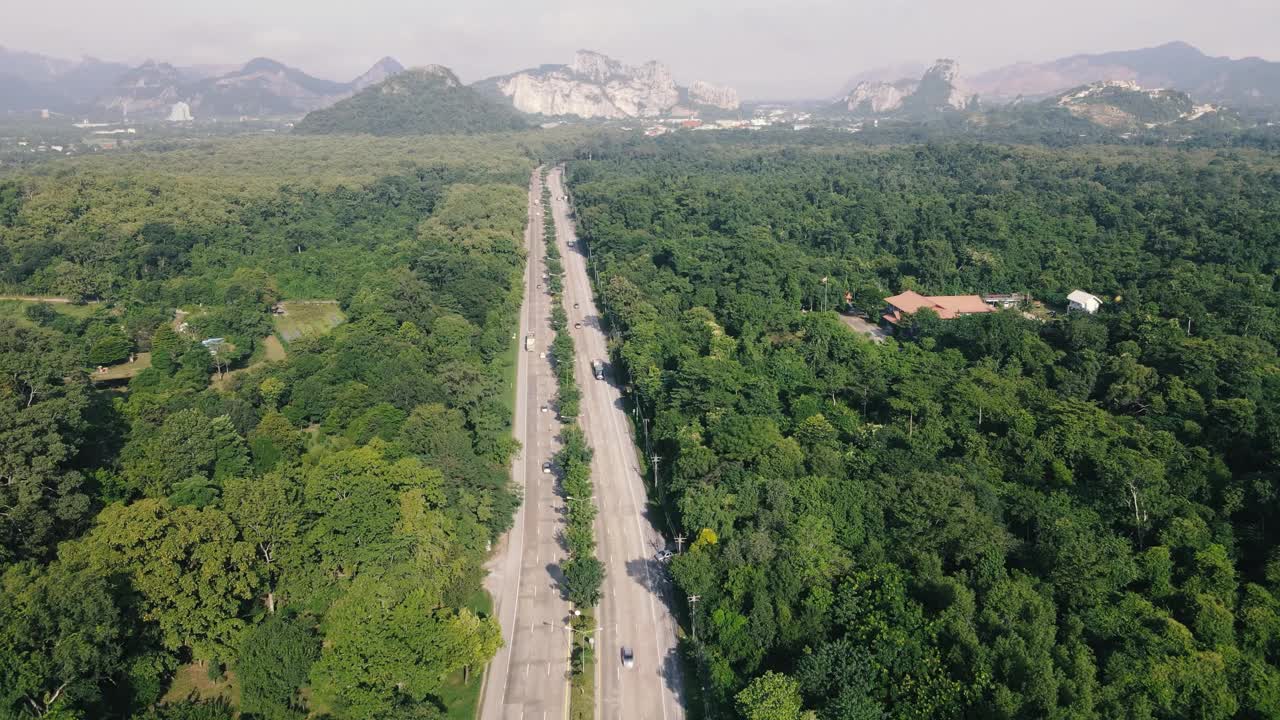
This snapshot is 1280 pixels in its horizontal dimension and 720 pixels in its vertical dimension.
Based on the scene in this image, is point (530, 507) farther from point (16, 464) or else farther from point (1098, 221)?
point (1098, 221)

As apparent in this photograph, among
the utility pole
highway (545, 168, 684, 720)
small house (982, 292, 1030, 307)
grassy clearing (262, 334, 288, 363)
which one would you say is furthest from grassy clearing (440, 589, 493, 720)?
small house (982, 292, 1030, 307)

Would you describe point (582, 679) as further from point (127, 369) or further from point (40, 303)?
point (40, 303)

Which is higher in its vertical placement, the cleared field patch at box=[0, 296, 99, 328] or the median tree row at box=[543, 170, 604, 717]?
the cleared field patch at box=[0, 296, 99, 328]

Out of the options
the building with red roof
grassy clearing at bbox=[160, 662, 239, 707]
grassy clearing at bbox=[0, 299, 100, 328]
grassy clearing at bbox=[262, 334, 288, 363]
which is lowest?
grassy clearing at bbox=[160, 662, 239, 707]

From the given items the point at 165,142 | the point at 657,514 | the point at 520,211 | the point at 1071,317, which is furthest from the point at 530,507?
the point at 165,142

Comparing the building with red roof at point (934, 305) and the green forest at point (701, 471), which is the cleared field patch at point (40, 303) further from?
the building with red roof at point (934, 305)

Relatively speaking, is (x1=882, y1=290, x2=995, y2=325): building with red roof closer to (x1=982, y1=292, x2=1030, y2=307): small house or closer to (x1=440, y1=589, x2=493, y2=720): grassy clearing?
(x1=982, y1=292, x2=1030, y2=307): small house

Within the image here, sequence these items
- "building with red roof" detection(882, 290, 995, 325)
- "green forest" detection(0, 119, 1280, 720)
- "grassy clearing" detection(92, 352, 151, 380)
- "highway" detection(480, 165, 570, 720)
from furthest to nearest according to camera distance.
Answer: "building with red roof" detection(882, 290, 995, 325)
"grassy clearing" detection(92, 352, 151, 380)
"highway" detection(480, 165, 570, 720)
"green forest" detection(0, 119, 1280, 720)
